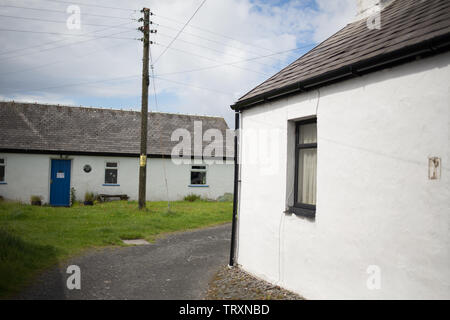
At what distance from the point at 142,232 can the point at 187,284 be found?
562 cm

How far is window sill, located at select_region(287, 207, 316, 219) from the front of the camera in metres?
6.12

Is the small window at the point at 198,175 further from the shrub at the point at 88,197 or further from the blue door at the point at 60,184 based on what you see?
the blue door at the point at 60,184

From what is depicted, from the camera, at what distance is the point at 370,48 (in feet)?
18.0

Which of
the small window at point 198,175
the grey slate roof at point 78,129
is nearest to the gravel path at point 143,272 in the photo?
the small window at point 198,175

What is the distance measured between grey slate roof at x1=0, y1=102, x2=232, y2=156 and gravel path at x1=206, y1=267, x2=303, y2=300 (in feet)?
51.9

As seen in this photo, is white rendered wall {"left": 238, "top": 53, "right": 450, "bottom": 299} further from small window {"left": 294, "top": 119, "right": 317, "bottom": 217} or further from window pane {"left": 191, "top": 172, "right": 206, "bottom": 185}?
window pane {"left": 191, "top": 172, "right": 206, "bottom": 185}

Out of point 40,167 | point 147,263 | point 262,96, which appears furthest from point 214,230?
point 40,167

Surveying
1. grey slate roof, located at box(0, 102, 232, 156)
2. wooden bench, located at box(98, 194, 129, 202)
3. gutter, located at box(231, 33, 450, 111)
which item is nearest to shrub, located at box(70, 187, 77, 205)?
wooden bench, located at box(98, 194, 129, 202)

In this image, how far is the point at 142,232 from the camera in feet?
40.0

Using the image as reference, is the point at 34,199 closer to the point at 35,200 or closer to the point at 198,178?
the point at 35,200

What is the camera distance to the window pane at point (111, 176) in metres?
21.8

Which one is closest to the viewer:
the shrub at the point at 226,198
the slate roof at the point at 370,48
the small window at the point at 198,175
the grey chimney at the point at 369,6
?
the slate roof at the point at 370,48

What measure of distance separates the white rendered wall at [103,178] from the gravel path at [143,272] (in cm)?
1169
